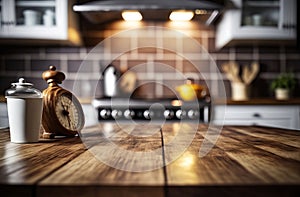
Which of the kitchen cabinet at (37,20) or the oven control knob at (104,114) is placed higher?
the kitchen cabinet at (37,20)

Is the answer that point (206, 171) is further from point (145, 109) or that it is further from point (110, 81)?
point (110, 81)

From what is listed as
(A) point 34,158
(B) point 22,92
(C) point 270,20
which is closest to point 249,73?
(C) point 270,20

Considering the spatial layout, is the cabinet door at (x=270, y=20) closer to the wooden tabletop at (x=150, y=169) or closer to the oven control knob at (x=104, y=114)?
the oven control knob at (x=104, y=114)

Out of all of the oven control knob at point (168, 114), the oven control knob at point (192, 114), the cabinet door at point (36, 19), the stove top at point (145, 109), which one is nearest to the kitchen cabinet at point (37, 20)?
the cabinet door at point (36, 19)

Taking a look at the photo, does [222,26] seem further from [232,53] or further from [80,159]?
[80,159]

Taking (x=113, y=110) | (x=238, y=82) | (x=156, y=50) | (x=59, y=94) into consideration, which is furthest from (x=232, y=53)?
(x=59, y=94)

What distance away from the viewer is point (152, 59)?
10.7 feet

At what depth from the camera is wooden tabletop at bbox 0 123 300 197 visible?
48 centimetres

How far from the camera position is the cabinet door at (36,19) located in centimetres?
280

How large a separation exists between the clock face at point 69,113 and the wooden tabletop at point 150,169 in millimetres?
158

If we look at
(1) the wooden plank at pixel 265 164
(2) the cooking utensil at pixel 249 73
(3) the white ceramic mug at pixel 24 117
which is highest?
(2) the cooking utensil at pixel 249 73

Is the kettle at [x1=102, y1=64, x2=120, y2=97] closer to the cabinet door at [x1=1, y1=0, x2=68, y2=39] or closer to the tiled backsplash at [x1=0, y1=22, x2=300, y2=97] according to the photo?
the tiled backsplash at [x1=0, y1=22, x2=300, y2=97]

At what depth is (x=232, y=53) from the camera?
10.7 feet

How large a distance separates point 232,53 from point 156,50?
670mm
